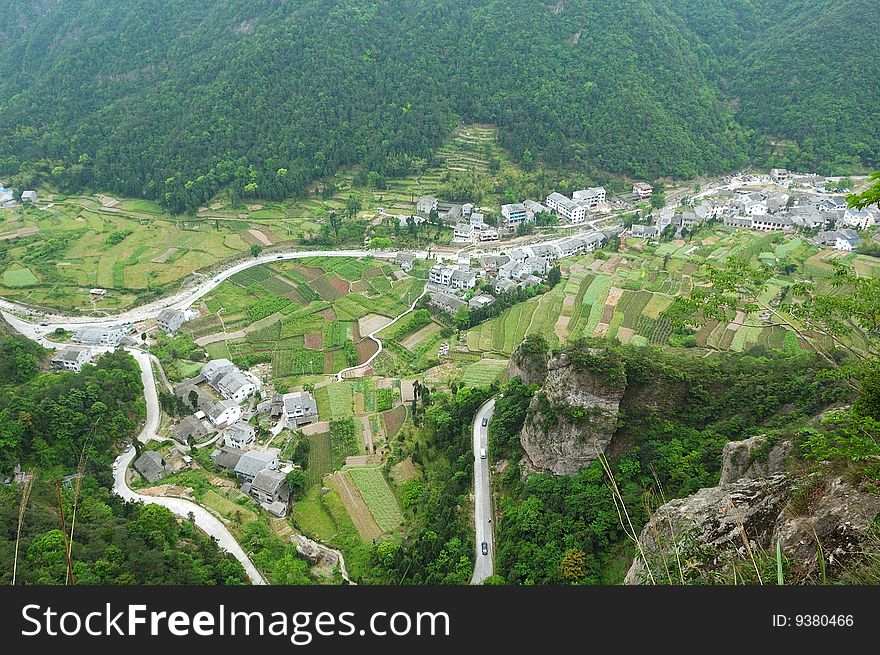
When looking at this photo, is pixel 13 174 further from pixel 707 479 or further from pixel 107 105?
pixel 707 479

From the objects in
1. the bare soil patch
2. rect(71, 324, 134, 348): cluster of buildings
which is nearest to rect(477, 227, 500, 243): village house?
the bare soil patch

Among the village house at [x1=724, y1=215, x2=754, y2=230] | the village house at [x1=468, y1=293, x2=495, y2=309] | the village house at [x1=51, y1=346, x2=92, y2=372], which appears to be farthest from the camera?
the village house at [x1=724, y1=215, x2=754, y2=230]

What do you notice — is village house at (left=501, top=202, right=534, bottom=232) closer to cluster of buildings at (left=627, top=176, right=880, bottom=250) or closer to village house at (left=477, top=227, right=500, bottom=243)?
village house at (left=477, top=227, right=500, bottom=243)

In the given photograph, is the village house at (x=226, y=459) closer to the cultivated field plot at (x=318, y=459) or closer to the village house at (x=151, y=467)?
the village house at (x=151, y=467)

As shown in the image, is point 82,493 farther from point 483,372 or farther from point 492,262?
point 492,262

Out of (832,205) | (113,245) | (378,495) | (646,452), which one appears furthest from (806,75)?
(113,245)

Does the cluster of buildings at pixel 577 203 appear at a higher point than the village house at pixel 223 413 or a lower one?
higher

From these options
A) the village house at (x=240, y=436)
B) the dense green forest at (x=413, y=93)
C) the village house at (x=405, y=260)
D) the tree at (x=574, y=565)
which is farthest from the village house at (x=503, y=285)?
the tree at (x=574, y=565)
